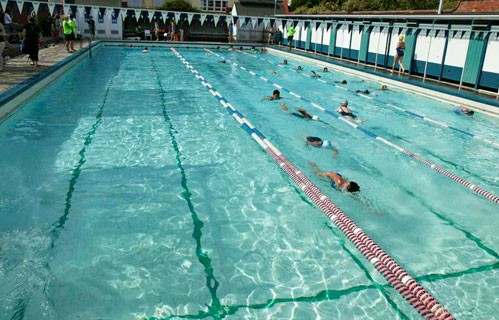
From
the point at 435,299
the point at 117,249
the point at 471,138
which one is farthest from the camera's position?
the point at 471,138

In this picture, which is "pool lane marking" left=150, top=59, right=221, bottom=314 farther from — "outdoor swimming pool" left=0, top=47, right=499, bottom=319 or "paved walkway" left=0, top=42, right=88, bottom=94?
"paved walkway" left=0, top=42, right=88, bottom=94

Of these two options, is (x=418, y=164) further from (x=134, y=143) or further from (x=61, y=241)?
(x=61, y=241)

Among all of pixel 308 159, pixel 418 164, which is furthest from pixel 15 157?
pixel 418 164

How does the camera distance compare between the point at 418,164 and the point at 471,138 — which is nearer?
the point at 418,164

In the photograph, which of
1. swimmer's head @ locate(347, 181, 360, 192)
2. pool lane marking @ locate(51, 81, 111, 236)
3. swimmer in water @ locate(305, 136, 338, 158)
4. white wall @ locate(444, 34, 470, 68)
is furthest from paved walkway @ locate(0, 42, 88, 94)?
white wall @ locate(444, 34, 470, 68)

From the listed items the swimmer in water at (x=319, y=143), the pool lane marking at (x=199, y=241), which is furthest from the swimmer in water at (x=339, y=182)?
the pool lane marking at (x=199, y=241)

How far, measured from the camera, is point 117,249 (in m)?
4.04

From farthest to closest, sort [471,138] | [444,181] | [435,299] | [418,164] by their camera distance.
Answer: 1. [471,138]
2. [418,164]
3. [444,181]
4. [435,299]

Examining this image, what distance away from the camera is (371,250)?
13.5 ft

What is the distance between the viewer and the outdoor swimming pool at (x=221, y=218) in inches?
136

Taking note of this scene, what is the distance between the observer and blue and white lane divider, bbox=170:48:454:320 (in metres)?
3.29

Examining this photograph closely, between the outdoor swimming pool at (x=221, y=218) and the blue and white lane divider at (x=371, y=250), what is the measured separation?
94 millimetres

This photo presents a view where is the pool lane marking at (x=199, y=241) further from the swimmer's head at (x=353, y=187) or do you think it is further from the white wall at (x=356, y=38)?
the white wall at (x=356, y=38)

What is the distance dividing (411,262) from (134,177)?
369 cm
